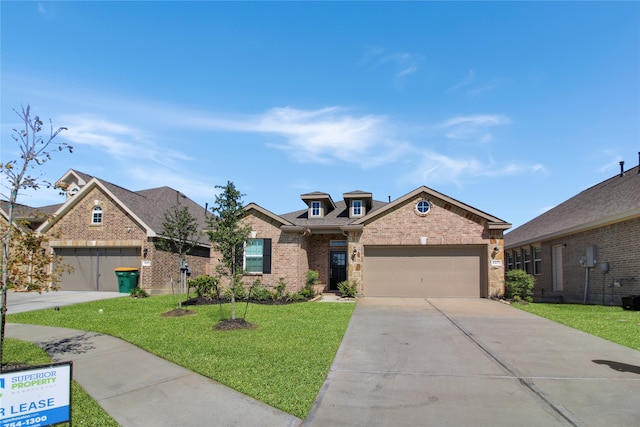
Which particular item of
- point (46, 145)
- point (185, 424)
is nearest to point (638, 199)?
point (185, 424)

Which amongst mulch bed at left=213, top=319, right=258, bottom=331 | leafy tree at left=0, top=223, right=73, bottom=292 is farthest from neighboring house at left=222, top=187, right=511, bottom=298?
leafy tree at left=0, top=223, right=73, bottom=292

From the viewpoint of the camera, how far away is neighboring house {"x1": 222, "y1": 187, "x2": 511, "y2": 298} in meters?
18.2

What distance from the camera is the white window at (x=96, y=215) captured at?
68.5ft

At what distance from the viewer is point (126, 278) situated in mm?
19641

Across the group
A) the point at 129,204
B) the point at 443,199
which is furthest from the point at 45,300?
the point at 443,199

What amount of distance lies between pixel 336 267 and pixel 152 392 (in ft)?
51.6

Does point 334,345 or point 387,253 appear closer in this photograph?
point 334,345

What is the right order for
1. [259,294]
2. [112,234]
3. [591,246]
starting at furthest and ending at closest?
[112,234] → [259,294] → [591,246]

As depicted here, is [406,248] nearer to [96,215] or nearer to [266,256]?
[266,256]

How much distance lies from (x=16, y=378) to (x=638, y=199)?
18.2m

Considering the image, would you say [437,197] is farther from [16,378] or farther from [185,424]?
[16,378]

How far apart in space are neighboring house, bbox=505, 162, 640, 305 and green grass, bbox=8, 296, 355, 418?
32.4 ft

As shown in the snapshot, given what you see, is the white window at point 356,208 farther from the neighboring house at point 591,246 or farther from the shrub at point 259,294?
the neighboring house at point 591,246

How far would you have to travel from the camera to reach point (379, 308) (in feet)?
48.3
